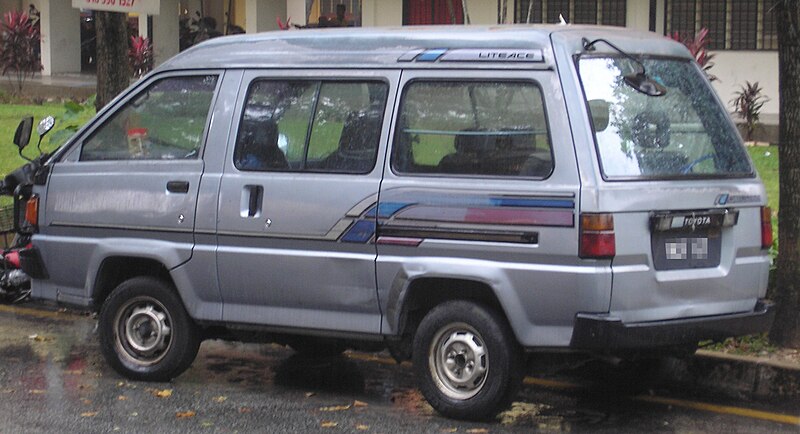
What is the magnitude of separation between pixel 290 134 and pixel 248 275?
0.78 metres

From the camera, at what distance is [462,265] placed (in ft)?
21.2

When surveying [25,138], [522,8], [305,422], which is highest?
[522,8]

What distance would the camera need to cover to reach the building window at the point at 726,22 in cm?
2155

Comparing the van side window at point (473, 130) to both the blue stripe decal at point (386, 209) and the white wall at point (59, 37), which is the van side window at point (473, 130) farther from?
the white wall at point (59, 37)

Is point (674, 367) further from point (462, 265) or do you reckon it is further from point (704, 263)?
point (462, 265)

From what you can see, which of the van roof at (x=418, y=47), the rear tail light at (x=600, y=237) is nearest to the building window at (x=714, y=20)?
the van roof at (x=418, y=47)

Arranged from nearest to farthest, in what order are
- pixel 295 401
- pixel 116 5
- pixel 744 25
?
pixel 295 401 < pixel 116 5 < pixel 744 25

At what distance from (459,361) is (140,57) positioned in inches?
850

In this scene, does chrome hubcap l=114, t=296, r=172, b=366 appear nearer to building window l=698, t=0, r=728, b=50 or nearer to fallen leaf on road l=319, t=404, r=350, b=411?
fallen leaf on road l=319, t=404, r=350, b=411

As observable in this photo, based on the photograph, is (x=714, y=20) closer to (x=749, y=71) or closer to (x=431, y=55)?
(x=749, y=71)

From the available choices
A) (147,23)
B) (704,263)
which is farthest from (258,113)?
(147,23)

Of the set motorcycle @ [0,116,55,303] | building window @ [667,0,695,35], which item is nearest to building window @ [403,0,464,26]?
building window @ [667,0,695,35]

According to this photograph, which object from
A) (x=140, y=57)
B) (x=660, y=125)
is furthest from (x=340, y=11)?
(x=660, y=125)

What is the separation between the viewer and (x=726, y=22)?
862 inches
